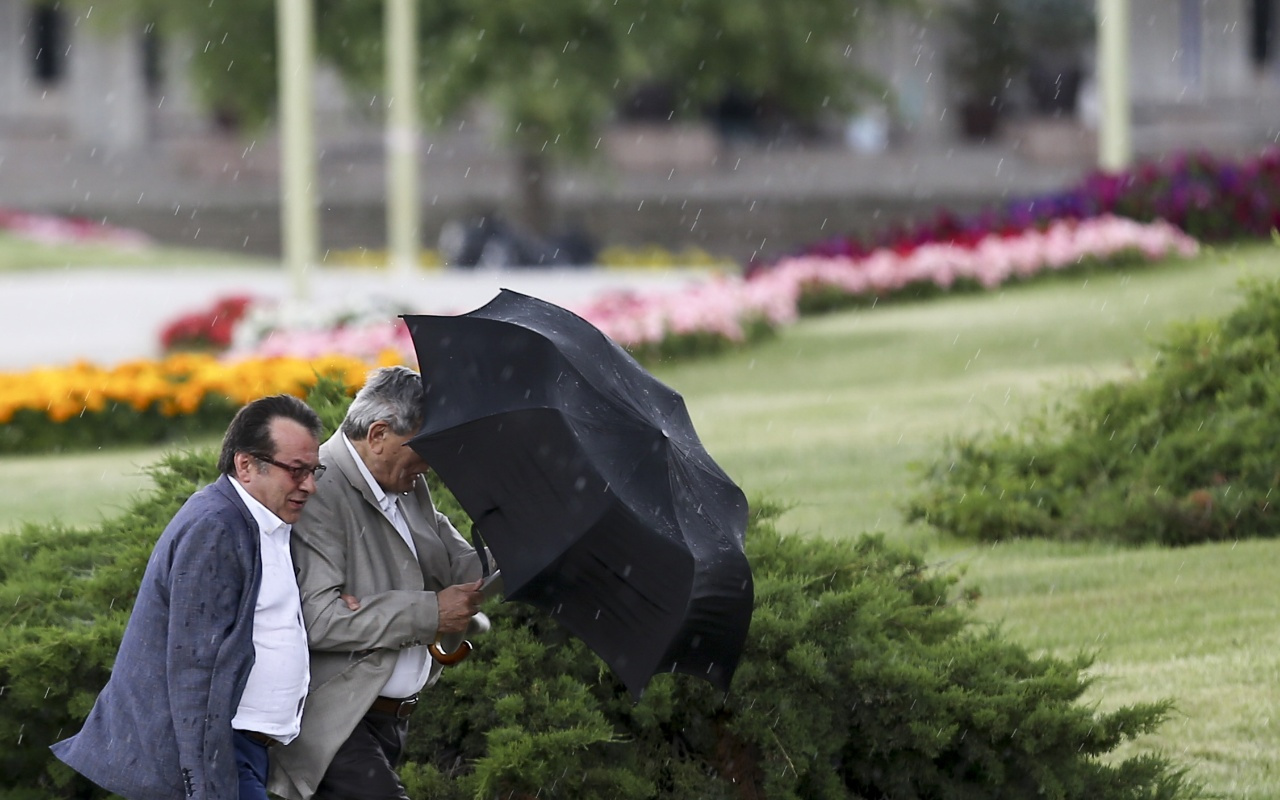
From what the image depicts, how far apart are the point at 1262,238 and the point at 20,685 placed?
1451cm

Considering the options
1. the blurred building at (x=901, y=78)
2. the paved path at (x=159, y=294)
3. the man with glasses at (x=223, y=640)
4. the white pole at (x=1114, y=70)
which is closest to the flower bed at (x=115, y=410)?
the paved path at (x=159, y=294)

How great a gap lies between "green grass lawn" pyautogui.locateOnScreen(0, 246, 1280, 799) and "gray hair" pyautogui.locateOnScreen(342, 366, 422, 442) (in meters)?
2.08

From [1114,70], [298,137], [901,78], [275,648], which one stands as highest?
[901,78]

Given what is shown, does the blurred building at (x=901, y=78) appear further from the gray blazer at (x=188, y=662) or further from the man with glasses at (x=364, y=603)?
the gray blazer at (x=188, y=662)

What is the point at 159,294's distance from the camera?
20.9 metres

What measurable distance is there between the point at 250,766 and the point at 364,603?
0.38 m

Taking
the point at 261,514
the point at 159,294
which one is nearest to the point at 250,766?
the point at 261,514

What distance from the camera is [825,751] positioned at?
182 inches

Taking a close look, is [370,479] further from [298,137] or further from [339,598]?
[298,137]

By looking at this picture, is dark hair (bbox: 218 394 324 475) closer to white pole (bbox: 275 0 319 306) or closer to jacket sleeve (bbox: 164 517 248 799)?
jacket sleeve (bbox: 164 517 248 799)

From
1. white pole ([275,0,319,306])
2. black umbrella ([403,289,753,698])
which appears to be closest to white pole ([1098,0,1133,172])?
white pole ([275,0,319,306])

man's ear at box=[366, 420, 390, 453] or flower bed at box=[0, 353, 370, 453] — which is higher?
man's ear at box=[366, 420, 390, 453]

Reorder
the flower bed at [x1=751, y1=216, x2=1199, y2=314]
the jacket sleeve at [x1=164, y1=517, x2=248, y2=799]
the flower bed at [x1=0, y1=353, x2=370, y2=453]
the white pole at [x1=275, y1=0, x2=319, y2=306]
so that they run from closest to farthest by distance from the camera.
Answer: the jacket sleeve at [x1=164, y1=517, x2=248, y2=799]
the flower bed at [x1=0, y1=353, x2=370, y2=453]
the white pole at [x1=275, y1=0, x2=319, y2=306]
the flower bed at [x1=751, y1=216, x2=1199, y2=314]

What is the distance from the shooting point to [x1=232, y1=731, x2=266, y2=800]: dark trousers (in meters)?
3.47
